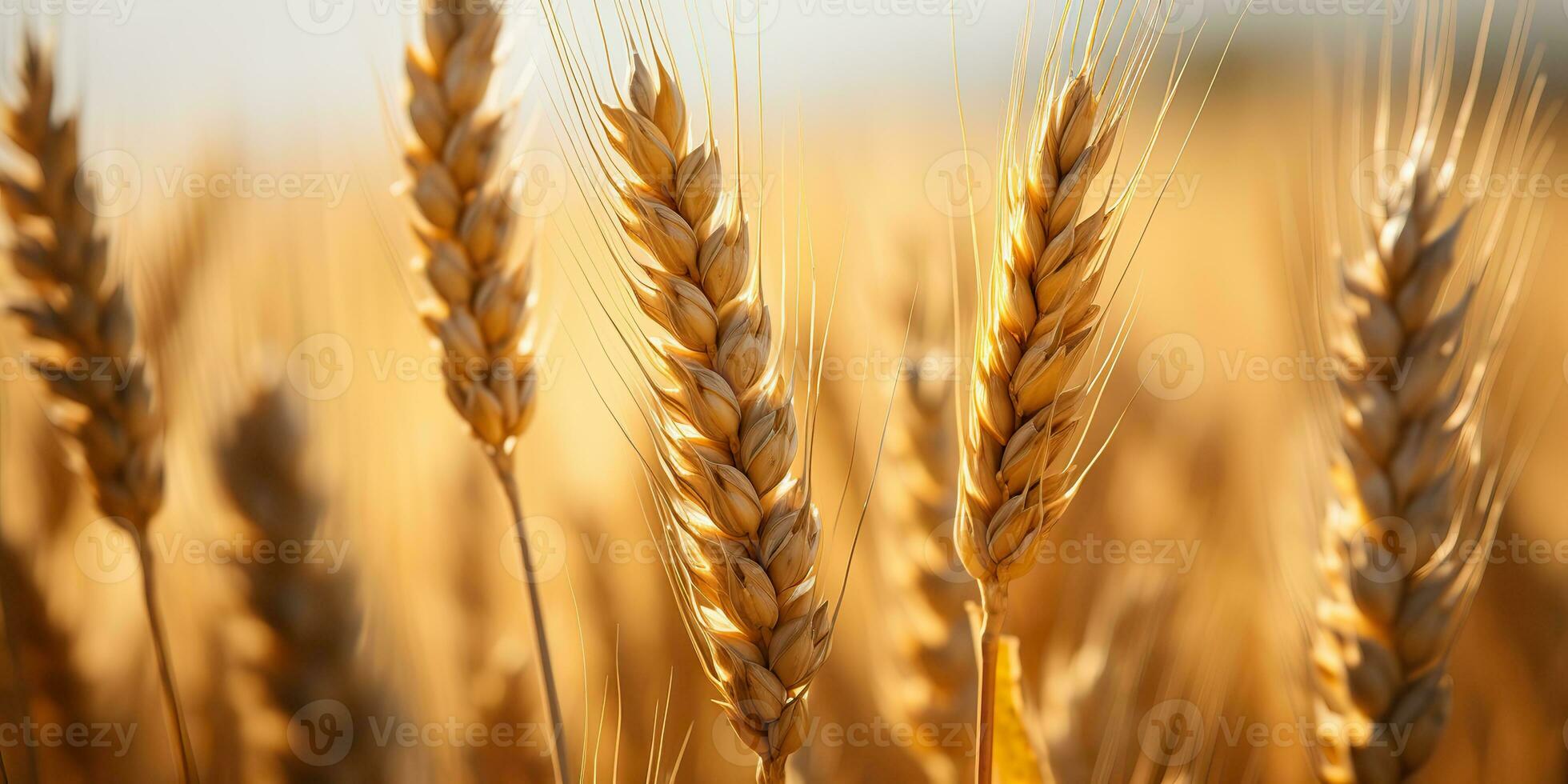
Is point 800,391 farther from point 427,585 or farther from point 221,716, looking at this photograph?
point 221,716

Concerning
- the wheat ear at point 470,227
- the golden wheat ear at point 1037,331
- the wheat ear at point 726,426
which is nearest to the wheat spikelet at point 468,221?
the wheat ear at point 470,227

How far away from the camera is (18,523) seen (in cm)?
132

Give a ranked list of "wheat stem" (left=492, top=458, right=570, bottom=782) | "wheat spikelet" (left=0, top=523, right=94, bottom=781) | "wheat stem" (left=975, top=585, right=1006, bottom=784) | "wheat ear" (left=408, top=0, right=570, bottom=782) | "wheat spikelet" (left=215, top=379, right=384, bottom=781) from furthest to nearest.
→ 1. "wheat spikelet" (left=0, top=523, right=94, bottom=781)
2. "wheat spikelet" (left=215, top=379, right=384, bottom=781)
3. "wheat ear" (left=408, top=0, right=570, bottom=782)
4. "wheat stem" (left=492, top=458, right=570, bottom=782)
5. "wheat stem" (left=975, top=585, right=1006, bottom=784)

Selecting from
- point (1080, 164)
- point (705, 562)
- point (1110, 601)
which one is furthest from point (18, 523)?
point (1110, 601)

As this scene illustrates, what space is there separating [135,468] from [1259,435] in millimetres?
1895

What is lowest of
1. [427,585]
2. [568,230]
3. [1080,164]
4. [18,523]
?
[427,585]

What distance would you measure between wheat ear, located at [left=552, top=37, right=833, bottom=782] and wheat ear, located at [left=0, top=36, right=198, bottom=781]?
0.69 m

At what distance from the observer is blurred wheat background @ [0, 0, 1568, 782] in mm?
1087

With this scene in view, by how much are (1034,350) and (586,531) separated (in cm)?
108

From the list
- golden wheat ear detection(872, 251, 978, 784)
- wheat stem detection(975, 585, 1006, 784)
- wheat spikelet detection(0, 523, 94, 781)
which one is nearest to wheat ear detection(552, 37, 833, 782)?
wheat stem detection(975, 585, 1006, 784)

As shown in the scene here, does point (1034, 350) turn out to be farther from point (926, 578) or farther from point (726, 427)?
point (926, 578)

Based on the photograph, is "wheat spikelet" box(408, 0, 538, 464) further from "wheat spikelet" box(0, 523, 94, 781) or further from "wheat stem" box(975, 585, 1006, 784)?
"wheat spikelet" box(0, 523, 94, 781)

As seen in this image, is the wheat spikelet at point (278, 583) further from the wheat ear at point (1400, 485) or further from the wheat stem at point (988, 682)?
the wheat ear at point (1400, 485)

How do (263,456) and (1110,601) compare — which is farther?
(1110,601)
